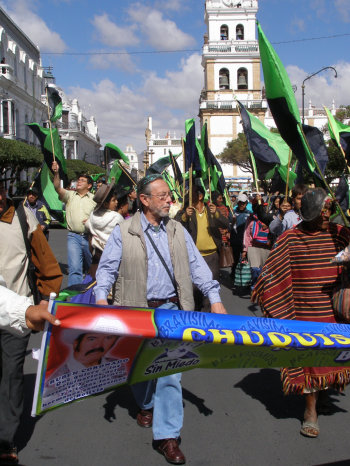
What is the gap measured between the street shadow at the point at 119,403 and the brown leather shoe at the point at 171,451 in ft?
1.99

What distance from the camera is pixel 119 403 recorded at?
13.7 feet

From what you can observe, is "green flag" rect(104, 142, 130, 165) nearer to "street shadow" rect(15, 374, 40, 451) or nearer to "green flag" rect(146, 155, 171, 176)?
"green flag" rect(146, 155, 171, 176)

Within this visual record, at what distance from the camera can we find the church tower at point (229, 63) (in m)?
66.6

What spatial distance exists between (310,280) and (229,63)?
221ft

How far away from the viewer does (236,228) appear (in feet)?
33.6

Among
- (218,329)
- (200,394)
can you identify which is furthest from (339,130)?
(218,329)

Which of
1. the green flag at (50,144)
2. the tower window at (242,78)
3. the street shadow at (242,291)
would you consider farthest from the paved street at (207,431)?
the tower window at (242,78)

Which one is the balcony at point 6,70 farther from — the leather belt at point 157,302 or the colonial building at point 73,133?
the leather belt at point 157,302

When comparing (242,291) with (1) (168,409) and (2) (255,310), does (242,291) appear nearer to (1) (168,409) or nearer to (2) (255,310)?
(2) (255,310)

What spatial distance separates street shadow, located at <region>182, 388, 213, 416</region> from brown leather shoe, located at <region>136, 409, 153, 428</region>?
441 millimetres

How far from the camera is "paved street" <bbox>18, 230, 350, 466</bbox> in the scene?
10.8ft

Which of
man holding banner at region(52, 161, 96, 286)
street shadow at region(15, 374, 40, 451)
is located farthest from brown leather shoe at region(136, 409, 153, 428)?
man holding banner at region(52, 161, 96, 286)

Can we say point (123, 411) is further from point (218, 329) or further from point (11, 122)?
point (11, 122)

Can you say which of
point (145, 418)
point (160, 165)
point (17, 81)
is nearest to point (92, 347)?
point (145, 418)
